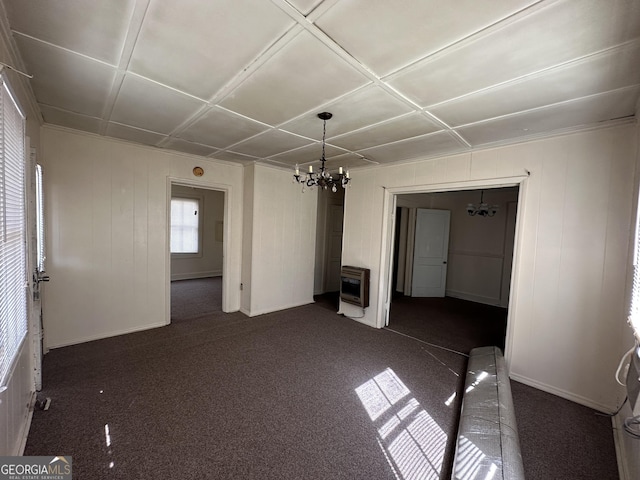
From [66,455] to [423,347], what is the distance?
11.2 feet

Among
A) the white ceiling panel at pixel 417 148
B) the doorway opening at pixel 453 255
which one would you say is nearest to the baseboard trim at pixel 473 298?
the doorway opening at pixel 453 255

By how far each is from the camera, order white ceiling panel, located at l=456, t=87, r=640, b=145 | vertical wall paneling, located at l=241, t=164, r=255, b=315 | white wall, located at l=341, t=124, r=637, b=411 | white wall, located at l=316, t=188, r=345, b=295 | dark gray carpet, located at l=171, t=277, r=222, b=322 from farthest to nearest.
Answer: white wall, located at l=316, t=188, r=345, b=295
dark gray carpet, located at l=171, t=277, r=222, b=322
vertical wall paneling, located at l=241, t=164, r=255, b=315
white wall, located at l=341, t=124, r=637, b=411
white ceiling panel, located at l=456, t=87, r=640, b=145

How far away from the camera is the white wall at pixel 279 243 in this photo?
4.45 meters

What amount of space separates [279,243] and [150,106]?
278cm

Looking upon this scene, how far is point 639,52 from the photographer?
1.46 m

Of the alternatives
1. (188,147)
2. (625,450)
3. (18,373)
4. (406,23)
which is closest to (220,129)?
(188,147)

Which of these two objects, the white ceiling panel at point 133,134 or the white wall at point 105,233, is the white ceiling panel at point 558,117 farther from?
the white wall at point 105,233

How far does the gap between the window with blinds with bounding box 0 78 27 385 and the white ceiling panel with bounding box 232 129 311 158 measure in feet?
6.19

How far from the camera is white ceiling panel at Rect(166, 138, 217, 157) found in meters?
3.42

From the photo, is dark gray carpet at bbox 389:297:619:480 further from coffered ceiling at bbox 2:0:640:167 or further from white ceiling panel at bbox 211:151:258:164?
white ceiling panel at bbox 211:151:258:164

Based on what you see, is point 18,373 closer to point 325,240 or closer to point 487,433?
point 487,433

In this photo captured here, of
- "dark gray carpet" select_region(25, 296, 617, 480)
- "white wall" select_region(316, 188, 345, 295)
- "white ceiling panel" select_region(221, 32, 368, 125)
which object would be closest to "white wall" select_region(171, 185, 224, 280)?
"white wall" select_region(316, 188, 345, 295)

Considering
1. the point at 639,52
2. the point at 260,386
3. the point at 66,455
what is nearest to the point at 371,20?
the point at 639,52

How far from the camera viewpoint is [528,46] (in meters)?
1.46
